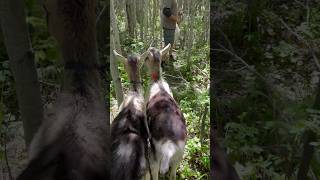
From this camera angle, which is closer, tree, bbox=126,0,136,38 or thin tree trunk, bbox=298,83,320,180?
thin tree trunk, bbox=298,83,320,180

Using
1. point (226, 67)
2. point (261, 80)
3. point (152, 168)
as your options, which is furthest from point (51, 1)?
point (152, 168)

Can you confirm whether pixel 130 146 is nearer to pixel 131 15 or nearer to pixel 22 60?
pixel 22 60

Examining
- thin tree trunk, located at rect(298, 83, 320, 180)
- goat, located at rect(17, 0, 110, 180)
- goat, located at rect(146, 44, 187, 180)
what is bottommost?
goat, located at rect(146, 44, 187, 180)

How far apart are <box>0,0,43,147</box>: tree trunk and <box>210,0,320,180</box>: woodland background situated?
49cm

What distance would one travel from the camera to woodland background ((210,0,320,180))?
5.05 feet

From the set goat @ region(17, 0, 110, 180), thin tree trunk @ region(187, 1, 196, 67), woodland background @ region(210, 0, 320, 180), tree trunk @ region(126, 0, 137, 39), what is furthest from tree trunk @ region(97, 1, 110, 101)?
tree trunk @ region(126, 0, 137, 39)

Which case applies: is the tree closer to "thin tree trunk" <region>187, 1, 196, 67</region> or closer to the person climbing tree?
"thin tree trunk" <region>187, 1, 196, 67</region>

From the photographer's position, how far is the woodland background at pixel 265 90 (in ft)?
5.05

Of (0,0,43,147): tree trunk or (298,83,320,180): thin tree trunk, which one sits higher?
(0,0,43,147): tree trunk

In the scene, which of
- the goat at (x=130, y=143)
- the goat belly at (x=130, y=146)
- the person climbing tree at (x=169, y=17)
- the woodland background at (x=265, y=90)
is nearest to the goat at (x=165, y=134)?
the goat at (x=130, y=143)

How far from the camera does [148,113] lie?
3.14m

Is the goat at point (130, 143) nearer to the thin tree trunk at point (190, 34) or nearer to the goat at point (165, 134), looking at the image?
the goat at point (165, 134)

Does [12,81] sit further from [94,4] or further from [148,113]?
[148,113]

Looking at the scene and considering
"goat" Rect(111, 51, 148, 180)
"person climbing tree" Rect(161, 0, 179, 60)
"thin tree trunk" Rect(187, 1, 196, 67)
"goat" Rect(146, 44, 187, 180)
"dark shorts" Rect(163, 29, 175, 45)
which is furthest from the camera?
"thin tree trunk" Rect(187, 1, 196, 67)
